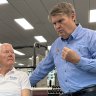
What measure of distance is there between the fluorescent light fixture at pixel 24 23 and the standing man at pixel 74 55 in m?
5.81

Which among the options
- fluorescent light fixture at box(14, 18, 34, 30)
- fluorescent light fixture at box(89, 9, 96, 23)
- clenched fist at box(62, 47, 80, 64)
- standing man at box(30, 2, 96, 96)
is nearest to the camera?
clenched fist at box(62, 47, 80, 64)

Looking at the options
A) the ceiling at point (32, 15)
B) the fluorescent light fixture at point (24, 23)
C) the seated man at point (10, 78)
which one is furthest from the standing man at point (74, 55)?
the fluorescent light fixture at point (24, 23)

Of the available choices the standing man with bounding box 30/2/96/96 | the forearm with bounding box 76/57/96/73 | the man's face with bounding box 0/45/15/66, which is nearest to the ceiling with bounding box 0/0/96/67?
the man's face with bounding box 0/45/15/66

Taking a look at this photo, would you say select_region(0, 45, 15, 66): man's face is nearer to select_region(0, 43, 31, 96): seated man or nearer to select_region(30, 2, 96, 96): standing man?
select_region(0, 43, 31, 96): seated man

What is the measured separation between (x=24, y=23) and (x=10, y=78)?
19.2 ft

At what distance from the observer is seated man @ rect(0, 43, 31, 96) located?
6.69 feet

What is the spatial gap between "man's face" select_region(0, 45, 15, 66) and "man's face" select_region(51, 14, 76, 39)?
0.65 metres

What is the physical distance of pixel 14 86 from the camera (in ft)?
6.76

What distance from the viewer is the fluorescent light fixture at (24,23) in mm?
7488

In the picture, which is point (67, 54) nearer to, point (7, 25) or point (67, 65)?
point (67, 65)

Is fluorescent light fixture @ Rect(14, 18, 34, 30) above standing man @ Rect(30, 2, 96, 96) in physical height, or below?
above

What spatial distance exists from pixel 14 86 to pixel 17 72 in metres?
0.15

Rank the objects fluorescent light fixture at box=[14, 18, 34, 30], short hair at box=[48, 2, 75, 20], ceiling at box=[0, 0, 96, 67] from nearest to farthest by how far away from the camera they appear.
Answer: short hair at box=[48, 2, 75, 20] → ceiling at box=[0, 0, 96, 67] → fluorescent light fixture at box=[14, 18, 34, 30]

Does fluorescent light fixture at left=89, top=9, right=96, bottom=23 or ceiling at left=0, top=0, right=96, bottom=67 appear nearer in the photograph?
ceiling at left=0, top=0, right=96, bottom=67
